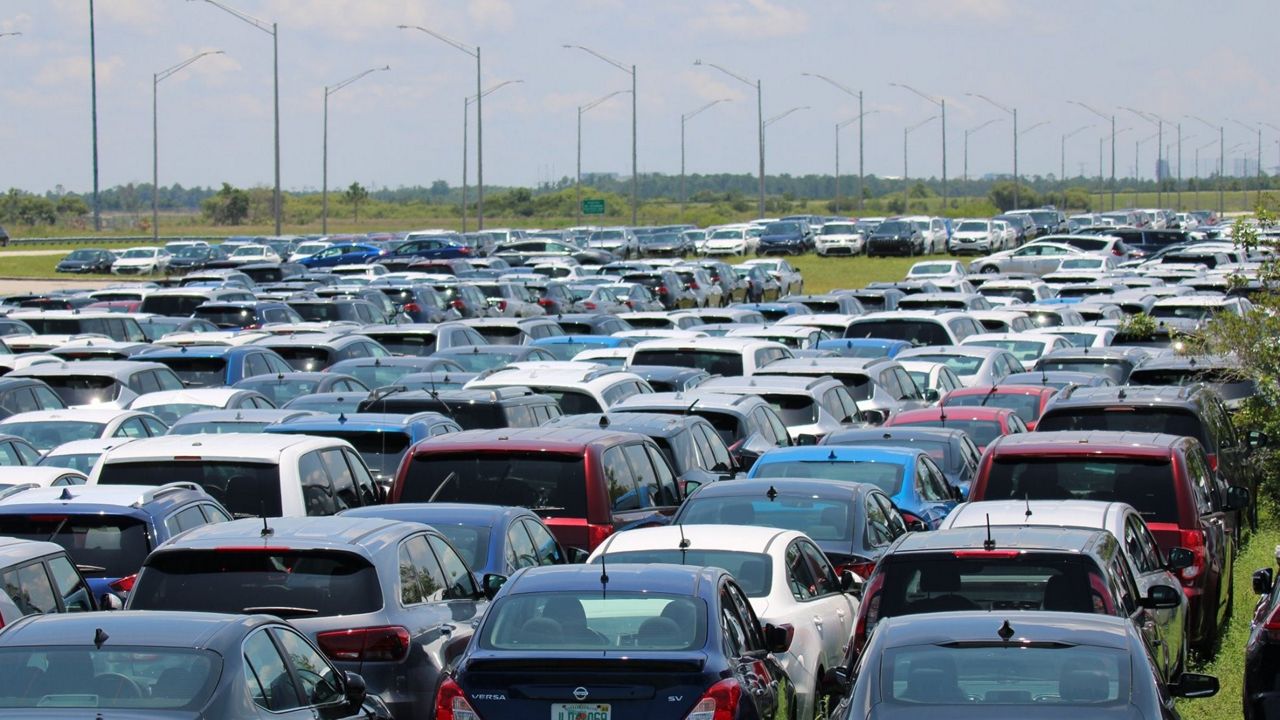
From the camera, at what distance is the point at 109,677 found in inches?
295

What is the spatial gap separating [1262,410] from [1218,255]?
34525mm

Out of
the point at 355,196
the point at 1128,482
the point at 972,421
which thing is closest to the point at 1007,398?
the point at 972,421

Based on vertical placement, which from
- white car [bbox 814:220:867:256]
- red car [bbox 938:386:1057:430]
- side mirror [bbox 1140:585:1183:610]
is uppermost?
white car [bbox 814:220:867:256]

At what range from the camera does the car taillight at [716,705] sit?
8625 millimetres

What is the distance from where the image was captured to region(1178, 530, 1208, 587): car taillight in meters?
13.1

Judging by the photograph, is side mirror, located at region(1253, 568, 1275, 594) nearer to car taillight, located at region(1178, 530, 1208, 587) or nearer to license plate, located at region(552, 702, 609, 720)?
car taillight, located at region(1178, 530, 1208, 587)

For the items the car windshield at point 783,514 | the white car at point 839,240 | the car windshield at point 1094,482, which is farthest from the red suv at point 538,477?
the white car at point 839,240

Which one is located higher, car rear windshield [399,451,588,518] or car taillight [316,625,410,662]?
car rear windshield [399,451,588,518]

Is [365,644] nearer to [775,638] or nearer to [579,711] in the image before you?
[579,711]

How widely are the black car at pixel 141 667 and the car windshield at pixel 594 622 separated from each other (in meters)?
1.28

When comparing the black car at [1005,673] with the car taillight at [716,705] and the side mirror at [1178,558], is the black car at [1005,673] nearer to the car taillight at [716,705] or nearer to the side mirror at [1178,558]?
the car taillight at [716,705]

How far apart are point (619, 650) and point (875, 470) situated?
7.45 m

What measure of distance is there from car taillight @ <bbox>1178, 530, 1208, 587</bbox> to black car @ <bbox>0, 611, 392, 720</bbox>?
6976 millimetres

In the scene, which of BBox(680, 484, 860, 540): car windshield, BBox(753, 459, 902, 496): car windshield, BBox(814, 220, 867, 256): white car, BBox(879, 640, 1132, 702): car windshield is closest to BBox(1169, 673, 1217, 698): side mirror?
BBox(879, 640, 1132, 702): car windshield
